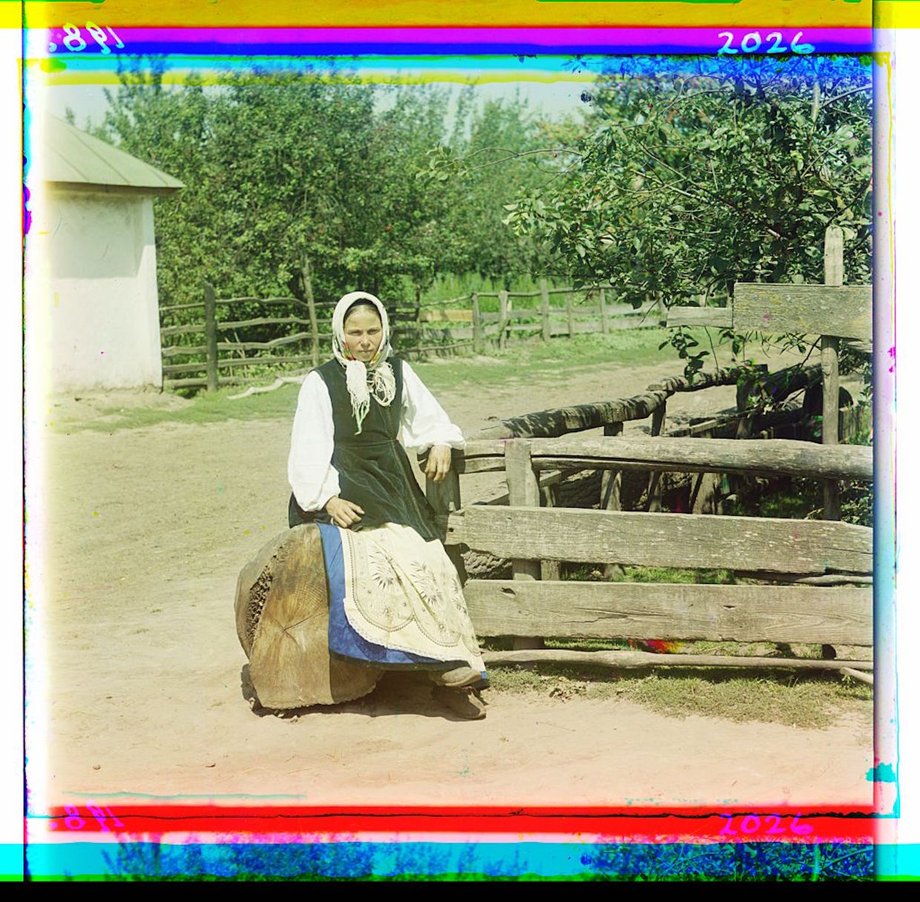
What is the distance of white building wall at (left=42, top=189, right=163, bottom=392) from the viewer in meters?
14.0

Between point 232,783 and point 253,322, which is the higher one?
point 253,322

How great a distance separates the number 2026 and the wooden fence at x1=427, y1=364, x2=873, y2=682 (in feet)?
5.62

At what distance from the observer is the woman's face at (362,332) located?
5.30 m

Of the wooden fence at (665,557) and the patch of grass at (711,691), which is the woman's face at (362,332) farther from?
the patch of grass at (711,691)

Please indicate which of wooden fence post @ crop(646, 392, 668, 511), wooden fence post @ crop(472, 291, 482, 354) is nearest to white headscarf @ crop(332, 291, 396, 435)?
wooden fence post @ crop(646, 392, 668, 511)

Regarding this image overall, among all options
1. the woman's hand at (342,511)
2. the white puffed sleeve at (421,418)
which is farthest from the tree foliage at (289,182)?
the woman's hand at (342,511)

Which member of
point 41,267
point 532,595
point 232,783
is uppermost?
point 41,267

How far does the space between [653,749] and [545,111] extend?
5.33m

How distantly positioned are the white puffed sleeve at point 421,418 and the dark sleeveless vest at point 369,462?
9 centimetres

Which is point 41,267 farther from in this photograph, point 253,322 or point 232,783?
point 253,322

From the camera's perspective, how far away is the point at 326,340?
1928cm

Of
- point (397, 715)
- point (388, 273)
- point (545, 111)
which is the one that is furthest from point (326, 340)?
point (397, 715)

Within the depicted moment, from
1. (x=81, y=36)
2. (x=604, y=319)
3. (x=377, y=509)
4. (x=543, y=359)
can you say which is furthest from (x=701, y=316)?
(x=604, y=319)

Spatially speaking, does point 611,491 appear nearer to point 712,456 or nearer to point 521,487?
point 521,487
